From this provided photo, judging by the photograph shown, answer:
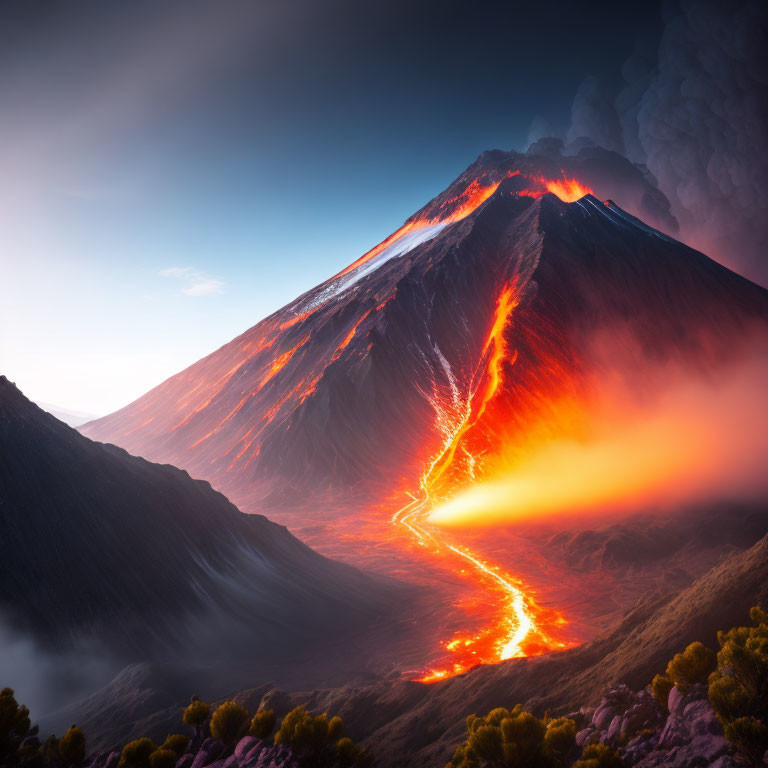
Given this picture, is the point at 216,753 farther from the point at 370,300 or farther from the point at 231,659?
the point at 370,300

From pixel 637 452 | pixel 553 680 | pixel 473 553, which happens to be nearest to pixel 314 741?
pixel 553 680

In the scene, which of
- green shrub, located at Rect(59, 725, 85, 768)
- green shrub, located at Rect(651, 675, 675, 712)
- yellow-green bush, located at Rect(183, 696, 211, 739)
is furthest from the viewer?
yellow-green bush, located at Rect(183, 696, 211, 739)

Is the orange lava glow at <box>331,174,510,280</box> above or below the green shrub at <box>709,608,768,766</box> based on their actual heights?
above

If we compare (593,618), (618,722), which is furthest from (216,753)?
(593,618)

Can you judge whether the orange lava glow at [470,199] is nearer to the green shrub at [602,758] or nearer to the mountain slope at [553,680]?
the mountain slope at [553,680]

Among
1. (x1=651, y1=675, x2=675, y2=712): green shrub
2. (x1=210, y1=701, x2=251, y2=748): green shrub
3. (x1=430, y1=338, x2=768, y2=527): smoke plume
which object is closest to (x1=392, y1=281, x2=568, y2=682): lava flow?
(x1=430, y1=338, x2=768, y2=527): smoke plume

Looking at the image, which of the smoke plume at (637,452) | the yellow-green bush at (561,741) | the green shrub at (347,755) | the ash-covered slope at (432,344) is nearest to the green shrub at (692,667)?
the yellow-green bush at (561,741)

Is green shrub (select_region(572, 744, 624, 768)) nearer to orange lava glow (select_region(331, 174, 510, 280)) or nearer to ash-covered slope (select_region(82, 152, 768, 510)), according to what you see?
ash-covered slope (select_region(82, 152, 768, 510))
